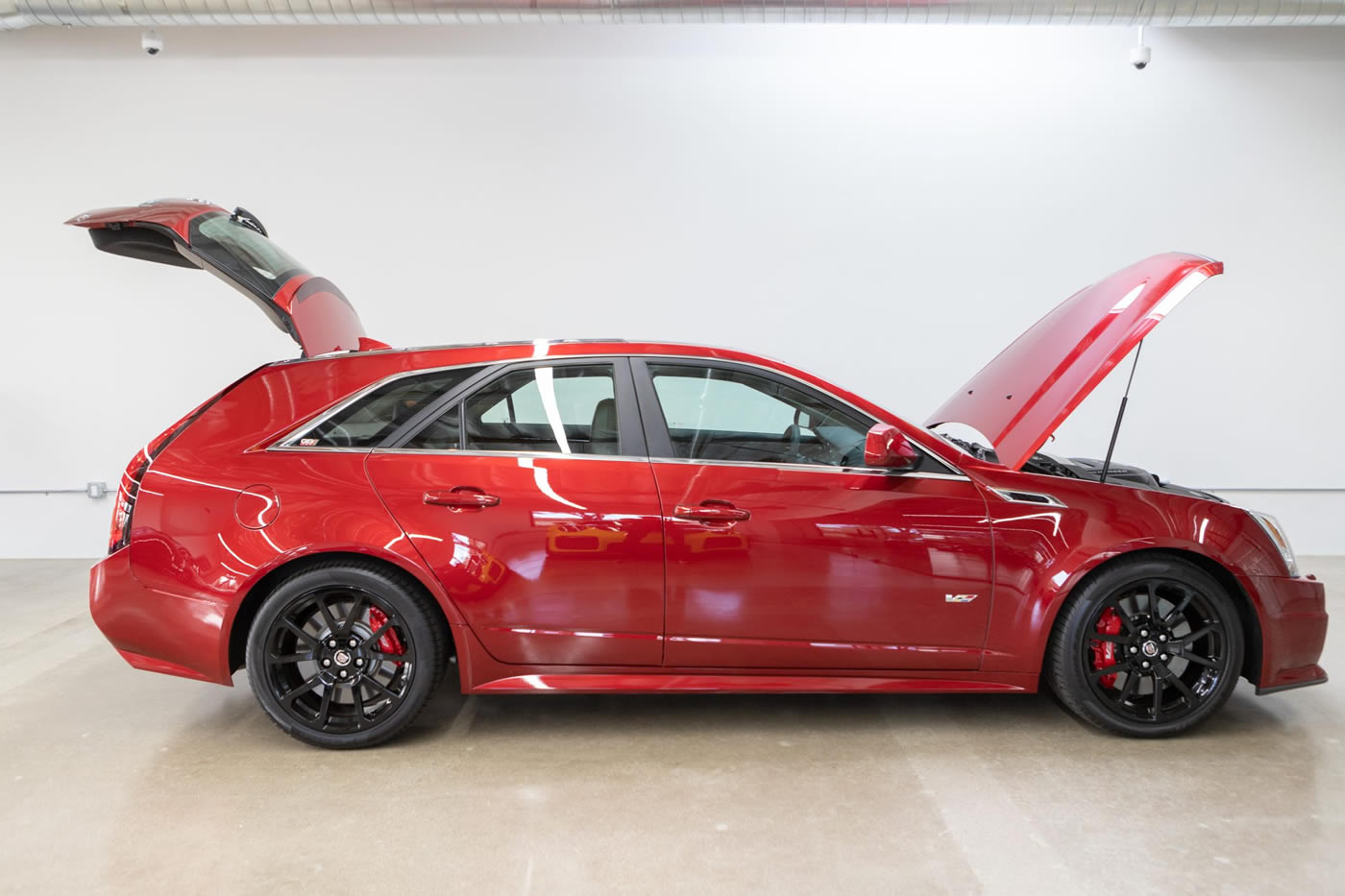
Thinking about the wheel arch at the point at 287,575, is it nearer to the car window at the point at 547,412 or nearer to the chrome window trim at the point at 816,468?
the car window at the point at 547,412

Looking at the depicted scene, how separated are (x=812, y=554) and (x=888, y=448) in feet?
1.36

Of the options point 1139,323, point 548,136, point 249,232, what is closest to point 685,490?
point 1139,323

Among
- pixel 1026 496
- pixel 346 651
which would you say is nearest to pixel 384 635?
pixel 346 651

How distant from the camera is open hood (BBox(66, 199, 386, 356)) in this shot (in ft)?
11.0

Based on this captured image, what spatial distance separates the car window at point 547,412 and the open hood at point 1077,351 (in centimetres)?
137

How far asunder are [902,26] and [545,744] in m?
4.86

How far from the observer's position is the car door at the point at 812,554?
306 centimetres

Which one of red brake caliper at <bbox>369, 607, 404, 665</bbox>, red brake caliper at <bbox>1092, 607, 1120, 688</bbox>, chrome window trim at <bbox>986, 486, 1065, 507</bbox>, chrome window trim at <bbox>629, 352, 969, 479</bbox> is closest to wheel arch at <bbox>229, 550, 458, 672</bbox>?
red brake caliper at <bbox>369, 607, 404, 665</bbox>

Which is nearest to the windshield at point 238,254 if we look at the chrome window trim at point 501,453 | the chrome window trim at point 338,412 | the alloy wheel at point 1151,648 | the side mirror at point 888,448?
the chrome window trim at point 338,412

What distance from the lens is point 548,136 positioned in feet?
19.8

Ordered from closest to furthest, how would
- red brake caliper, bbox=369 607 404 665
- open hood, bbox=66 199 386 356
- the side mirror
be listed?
the side mirror < red brake caliper, bbox=369 607 404 665 < open hood, bbox=66 199 386 356

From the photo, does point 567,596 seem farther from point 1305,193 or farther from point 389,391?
point 1305,193

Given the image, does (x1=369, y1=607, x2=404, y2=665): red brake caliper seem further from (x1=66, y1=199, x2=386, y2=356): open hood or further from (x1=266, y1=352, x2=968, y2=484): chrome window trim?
(x1=66, y1=199, x2=386, y2=356): open hood

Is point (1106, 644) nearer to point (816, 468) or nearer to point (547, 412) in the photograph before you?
point (816, 468)
